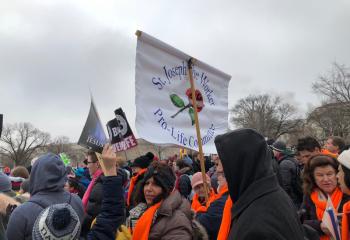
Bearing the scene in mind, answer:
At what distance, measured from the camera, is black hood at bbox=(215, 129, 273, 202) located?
6.60 feet

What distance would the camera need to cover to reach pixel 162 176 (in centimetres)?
370

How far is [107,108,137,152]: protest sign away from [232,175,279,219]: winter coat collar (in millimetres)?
1275

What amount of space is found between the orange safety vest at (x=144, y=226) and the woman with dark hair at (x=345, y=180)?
5.06 ft

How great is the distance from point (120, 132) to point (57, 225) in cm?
112

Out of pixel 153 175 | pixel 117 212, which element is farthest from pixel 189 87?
pixel 117 212

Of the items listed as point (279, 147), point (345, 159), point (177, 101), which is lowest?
point (345, 159)

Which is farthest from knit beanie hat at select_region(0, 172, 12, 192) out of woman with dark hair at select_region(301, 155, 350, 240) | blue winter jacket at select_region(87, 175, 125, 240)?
woman with dark hair at select_region(301, 155, 350, 240)

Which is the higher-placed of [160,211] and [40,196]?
[40,196]

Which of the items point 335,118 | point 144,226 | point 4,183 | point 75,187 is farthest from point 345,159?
point 335,118

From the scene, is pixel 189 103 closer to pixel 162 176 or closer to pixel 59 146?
pixel 162 176

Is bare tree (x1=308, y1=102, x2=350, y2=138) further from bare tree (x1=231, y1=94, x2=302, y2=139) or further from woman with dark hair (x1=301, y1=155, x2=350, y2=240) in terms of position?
woman with dark hair (x1=301, y1=155, x2=350, y2=240)

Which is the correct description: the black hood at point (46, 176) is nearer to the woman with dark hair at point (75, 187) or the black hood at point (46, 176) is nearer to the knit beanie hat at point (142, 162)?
the knit beanie hat at point (142, 162)

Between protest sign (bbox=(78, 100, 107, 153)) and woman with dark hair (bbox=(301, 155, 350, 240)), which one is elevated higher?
protest sign (bbox=(78, 100, 107, 153))

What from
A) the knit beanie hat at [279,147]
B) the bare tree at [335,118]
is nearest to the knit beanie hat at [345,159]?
the knit beanie hat at [279,147]
